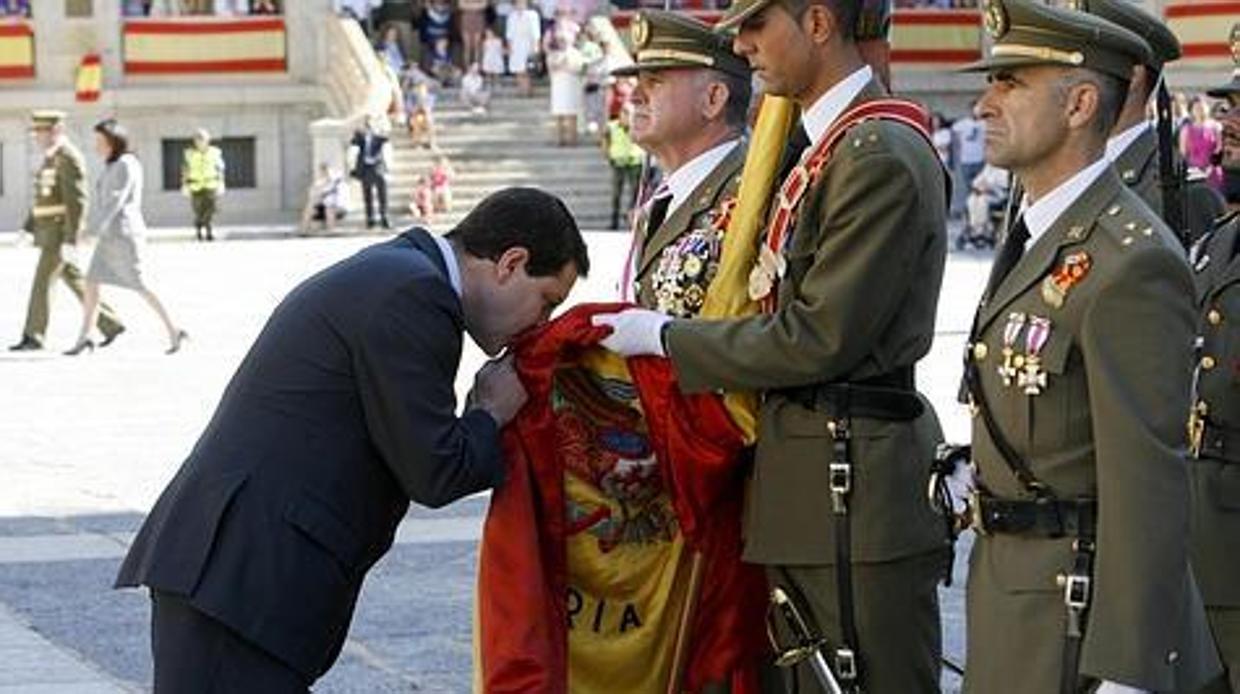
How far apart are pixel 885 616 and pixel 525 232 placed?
1108 mm

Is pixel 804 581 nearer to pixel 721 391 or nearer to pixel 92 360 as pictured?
pixel 721 391

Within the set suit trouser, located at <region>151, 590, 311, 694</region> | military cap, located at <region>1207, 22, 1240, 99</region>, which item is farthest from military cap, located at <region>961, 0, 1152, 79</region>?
military cap, located at <region>1207, 22, 1240, 99</region>

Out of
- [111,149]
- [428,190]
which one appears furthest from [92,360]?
[428,190]

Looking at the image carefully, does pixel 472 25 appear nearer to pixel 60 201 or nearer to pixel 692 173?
pixel 60 201

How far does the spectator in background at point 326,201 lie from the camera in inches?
1446

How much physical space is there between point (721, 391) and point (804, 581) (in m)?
0.43

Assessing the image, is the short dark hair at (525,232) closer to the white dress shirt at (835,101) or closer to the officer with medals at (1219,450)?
the white dress shirt at (835,101)

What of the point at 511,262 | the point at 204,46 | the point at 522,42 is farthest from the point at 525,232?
the point at 204,46

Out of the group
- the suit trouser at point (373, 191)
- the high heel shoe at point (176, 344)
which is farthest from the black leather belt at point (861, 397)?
the suit trouser at point (373, 191)

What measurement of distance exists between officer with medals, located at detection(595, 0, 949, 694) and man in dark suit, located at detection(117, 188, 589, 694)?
0.65 meters

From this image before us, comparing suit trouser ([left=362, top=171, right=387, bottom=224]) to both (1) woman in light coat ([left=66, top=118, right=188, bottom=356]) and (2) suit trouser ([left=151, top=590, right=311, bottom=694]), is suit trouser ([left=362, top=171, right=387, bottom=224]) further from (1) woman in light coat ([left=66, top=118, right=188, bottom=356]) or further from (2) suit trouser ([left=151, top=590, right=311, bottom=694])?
(2) suit trouser ([left=151, top=590, right=311, bottom=694])

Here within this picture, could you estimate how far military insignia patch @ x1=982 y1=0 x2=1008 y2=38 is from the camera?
17.4 feet

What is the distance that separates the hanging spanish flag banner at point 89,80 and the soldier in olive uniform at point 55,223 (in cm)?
1855

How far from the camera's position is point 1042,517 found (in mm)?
5070
